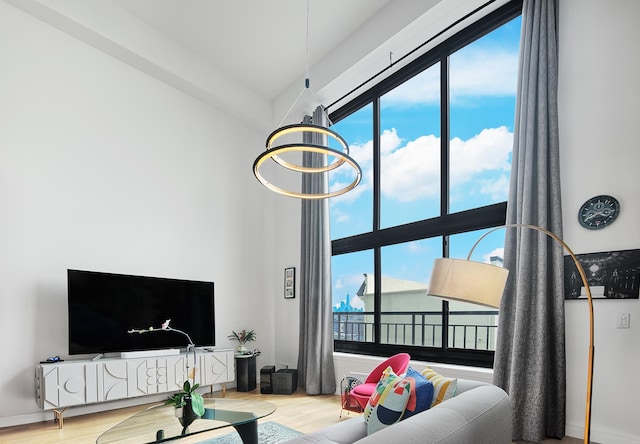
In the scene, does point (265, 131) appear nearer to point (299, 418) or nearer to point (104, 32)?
point (104, 32)

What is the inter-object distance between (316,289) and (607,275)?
11.0 feet

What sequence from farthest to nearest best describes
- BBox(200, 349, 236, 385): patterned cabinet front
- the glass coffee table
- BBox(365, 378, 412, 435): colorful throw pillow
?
BBox(200, 349, 236, 385): patterned cabinet front → the glass coffee table → BBox(365, 378, 412, 435): colorful throw pillow

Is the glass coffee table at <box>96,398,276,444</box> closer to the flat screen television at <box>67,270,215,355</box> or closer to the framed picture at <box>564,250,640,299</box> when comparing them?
the flat screen television at <box>67,270,215,355</box>

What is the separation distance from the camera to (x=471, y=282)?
2.11 m

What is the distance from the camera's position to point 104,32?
4.57 meters

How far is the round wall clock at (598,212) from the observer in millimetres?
3035

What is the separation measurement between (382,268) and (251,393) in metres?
2.39

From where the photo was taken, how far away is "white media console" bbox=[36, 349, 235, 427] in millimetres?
3828

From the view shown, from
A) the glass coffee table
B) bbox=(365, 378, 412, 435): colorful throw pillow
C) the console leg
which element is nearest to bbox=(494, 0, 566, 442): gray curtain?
bbox=(365, 378, 412, 435): colorful throw pillow

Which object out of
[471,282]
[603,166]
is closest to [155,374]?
[471,282]

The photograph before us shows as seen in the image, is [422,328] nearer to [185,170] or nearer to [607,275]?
[607,275]

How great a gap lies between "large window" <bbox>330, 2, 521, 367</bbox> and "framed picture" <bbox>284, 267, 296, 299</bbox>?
66cm

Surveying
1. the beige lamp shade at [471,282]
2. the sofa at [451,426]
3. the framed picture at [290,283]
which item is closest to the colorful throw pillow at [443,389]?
the sofa at [451,426]

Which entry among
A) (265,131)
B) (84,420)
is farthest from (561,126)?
(84,420)
